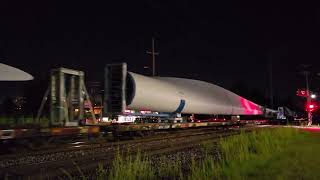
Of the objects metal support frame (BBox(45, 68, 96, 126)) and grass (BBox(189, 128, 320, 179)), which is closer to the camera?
grass (BBox(189, 128, 320, 179))

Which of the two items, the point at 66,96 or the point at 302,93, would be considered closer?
the point at 66,96

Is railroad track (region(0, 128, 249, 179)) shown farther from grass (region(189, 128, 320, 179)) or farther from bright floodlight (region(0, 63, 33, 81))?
bright floodlight (region(0, 63, 33, 81))

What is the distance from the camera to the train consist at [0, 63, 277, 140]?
1950cm

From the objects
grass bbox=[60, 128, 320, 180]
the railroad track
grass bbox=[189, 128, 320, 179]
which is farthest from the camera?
the railroad track

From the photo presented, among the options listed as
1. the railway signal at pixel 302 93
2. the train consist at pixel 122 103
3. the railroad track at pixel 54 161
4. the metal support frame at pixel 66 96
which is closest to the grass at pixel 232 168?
the railroad track at pixel 54 161

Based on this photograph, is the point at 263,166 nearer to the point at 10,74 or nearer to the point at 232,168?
the point at 232,168

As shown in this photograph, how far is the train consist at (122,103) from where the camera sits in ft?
64.0

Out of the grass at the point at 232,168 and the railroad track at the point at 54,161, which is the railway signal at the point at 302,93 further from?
the grass at the point at 232,168

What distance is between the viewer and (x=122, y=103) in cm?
2280

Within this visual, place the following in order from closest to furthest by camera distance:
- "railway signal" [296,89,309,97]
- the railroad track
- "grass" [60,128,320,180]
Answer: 1. "grass" [60,128,320,180]
2. the railroad track
3. "railway signal" [296,89,309,97]

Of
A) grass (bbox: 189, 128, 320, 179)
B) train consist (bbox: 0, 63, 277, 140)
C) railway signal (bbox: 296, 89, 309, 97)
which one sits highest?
railway signal (bbox: 296, 89, 309, 97)

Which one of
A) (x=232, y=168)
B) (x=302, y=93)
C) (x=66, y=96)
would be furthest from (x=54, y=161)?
(x=302, y=93)

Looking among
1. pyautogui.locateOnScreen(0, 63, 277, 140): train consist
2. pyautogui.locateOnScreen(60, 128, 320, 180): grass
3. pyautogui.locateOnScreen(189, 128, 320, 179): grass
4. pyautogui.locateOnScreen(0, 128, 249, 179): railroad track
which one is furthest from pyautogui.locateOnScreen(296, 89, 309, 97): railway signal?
pyautogui.locateOnScreen(60, 128, 320, 180): grass

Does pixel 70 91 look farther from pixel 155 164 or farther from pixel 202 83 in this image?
pixel 202 83
